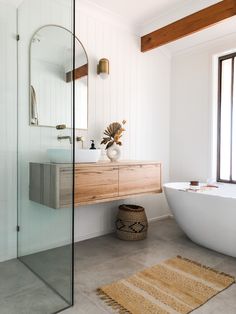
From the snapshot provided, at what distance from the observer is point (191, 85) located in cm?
390

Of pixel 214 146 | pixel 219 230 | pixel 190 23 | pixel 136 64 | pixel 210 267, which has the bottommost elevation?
pixel 210 267

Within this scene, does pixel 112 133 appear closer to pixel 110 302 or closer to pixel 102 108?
pixel 102 108

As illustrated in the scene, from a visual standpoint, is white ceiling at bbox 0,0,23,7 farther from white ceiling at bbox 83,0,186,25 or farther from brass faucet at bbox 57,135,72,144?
brass faucet at bbox 57,135,72,144

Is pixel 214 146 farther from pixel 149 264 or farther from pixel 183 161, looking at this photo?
pixel 149 264

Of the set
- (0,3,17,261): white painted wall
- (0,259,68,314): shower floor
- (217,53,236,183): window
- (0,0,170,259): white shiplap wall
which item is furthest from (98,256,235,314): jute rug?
(217,53,236,183): window

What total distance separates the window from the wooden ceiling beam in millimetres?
835

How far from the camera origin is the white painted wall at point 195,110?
367 centimetres

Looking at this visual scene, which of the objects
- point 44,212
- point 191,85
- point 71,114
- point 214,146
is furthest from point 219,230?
point 191,85

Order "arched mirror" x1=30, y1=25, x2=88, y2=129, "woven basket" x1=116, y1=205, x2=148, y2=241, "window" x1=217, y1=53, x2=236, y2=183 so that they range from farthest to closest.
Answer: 1. "window" x1=217, y1=53, x2=236, y2=183
2. "woven basket" x1=116, y1=205, x2=148, y2=241
3. "arched mirror" x1=30, y1=25, x2=88, y2=129

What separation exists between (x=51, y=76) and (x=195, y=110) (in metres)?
2.38

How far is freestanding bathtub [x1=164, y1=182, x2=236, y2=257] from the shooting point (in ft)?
8.34


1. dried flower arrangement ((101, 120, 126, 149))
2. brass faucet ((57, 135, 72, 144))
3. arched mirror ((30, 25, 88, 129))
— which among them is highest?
arched mirror ((30, 25, 88, 129))

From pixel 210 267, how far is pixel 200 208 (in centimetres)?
57

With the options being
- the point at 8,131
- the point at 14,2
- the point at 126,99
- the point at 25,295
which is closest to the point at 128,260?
the point at 25,295
